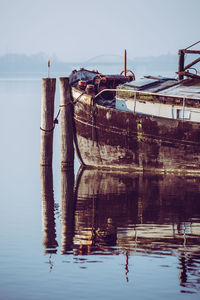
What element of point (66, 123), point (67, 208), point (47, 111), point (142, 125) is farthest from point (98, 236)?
point (47, 111)

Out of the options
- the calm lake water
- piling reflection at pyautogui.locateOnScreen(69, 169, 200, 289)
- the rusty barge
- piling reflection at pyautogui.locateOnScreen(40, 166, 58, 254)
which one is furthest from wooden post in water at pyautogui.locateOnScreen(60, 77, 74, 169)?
piling reflection at pyautogui.locateOnScreen(69, 169, 200, 289)

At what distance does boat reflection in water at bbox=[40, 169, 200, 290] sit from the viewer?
18594mm

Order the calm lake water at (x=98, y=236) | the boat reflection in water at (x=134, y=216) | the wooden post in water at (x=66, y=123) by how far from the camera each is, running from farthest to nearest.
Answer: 1. the wooden post in water at (x=66, y=123)
2. the boat reflection in water at (x=134, y=216)
3. the calm lake water at (x=98, y=236)

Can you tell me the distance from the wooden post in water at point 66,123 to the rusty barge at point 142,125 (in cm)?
40

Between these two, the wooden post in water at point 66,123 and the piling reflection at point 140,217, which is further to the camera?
the wooden post in water at point 66,123

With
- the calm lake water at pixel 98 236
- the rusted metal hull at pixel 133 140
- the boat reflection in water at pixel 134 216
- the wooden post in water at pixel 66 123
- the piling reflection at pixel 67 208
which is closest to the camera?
the calm lake water at pixel 98 236

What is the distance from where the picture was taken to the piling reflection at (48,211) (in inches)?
771

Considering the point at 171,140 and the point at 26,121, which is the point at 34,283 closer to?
the point at 171,140

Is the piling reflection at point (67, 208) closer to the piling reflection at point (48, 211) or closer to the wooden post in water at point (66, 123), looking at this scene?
the piling reflection at point (48, 211)

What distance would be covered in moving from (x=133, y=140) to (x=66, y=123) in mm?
3374

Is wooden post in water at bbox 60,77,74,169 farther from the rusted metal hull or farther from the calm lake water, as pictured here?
the calm lake water

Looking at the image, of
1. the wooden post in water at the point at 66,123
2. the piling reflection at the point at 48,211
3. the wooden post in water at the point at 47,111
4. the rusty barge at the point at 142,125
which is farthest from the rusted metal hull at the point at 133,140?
the piling reflection at the point at 48,211

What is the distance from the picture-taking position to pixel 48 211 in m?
24.1

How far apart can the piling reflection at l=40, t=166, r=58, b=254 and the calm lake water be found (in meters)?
0.03
